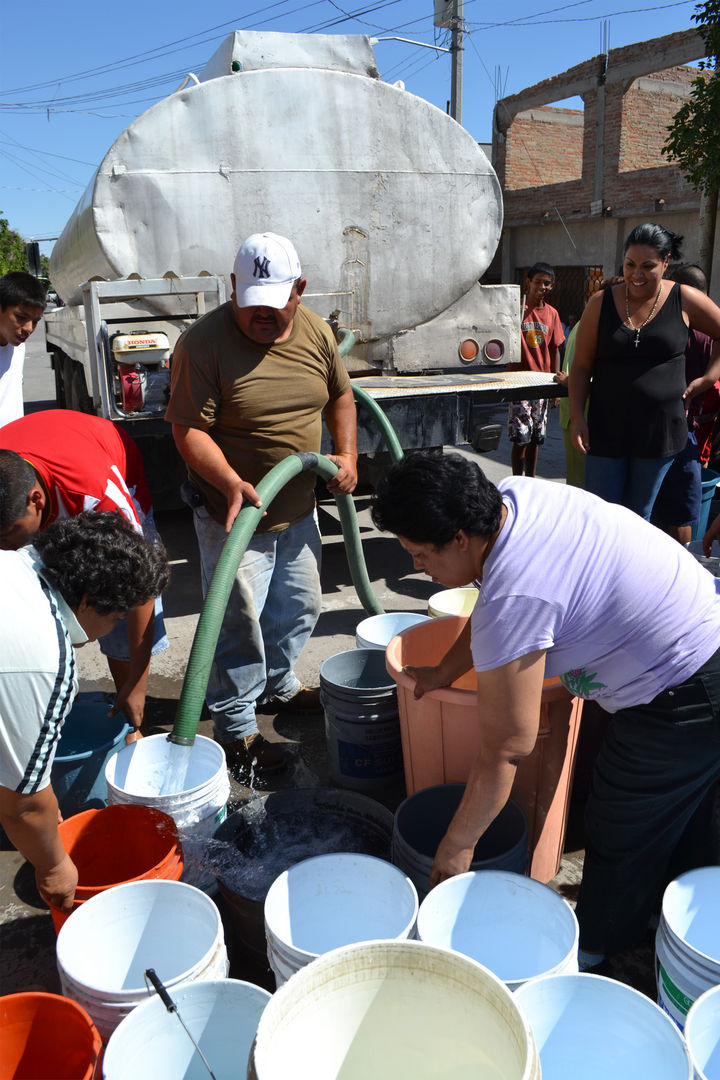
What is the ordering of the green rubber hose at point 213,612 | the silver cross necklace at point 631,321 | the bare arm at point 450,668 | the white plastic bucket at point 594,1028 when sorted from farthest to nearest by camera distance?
the silver cross necklace at point 631,321, the green rubber hose at point 213,612, the bare arm at point 450,668, the white plastic bucket at point 594,1028

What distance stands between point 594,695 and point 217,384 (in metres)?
1.75

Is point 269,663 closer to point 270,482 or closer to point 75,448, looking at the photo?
point 270,482

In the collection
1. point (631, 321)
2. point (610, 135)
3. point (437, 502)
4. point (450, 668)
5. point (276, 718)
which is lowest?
point (276, 718)

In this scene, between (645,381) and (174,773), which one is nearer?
(174,773)

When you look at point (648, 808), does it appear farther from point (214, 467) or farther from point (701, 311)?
point (701, 311)

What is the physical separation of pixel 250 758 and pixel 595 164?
1643 cm

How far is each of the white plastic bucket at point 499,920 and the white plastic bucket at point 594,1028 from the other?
22 cm

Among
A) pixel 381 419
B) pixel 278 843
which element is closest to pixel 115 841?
pixel 278 843

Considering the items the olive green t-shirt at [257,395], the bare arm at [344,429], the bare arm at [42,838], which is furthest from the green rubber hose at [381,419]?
the bare arm at [42,838]

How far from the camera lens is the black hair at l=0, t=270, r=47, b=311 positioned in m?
4.11

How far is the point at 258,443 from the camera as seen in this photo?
3.19 metres

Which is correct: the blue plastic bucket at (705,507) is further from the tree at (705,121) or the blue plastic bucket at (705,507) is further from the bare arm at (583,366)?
the tree at (705,121)

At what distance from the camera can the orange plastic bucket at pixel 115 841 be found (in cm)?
239

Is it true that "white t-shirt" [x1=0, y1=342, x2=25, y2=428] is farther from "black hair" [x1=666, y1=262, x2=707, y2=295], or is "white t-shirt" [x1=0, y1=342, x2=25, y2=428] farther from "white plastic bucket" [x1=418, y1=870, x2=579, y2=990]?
"black hair" [x1=666, y1=262, x2=707, y2=295]
